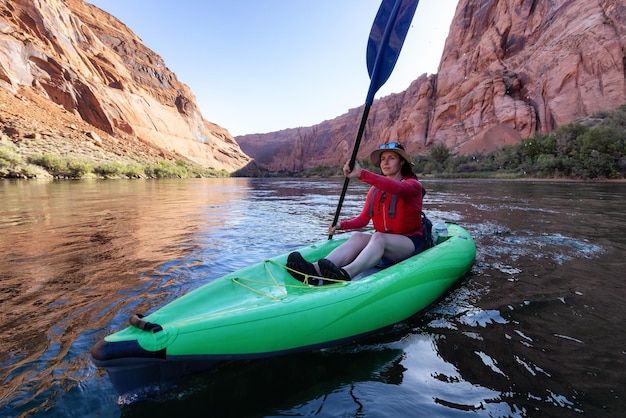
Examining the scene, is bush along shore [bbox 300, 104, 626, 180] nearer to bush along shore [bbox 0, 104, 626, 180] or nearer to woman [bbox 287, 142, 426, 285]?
bush along shore [bbox 0, 104, 626, 180]

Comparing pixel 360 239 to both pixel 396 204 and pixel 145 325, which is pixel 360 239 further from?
pixel 145 325

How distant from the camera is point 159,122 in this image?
59750 millimetres

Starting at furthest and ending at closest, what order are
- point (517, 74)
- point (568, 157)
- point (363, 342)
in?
point (517, 74) < point (568, 157) < point (363, 342)

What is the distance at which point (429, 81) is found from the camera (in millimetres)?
57219

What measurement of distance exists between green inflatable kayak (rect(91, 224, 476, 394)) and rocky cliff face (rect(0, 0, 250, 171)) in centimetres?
3474

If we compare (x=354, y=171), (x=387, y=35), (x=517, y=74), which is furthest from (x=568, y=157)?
(x=354, y=171)

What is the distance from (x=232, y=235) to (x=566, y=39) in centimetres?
4654

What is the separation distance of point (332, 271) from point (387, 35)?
111 inches

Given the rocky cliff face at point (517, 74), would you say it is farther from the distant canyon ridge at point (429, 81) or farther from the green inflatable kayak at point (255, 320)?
the green inflatable kayak at point (255, 320)

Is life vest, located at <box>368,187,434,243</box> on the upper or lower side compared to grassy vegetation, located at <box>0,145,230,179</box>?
lower

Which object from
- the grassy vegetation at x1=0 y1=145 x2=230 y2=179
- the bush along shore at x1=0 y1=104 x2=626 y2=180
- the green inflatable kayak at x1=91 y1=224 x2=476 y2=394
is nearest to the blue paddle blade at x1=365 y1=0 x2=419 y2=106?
the green inflatable kayak at x1=91 y1=224 x2=476 y2=394

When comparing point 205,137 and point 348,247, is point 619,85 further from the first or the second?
point 205,137

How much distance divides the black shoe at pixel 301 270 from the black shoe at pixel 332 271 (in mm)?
116

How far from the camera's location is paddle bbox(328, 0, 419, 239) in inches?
148
